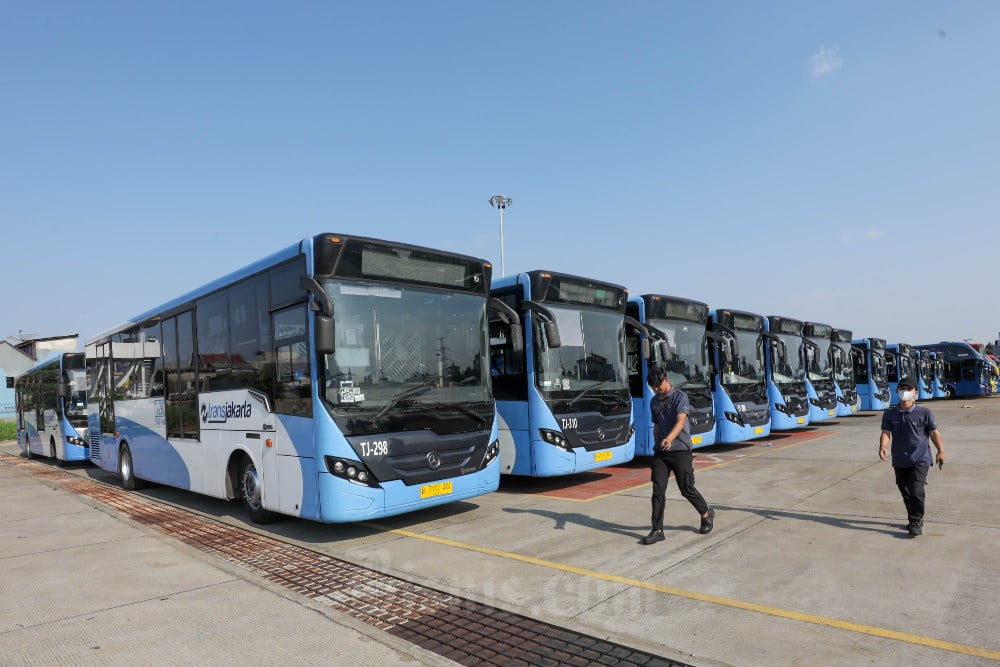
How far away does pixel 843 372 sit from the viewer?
851 inches

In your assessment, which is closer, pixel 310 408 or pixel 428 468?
pixel 310 408

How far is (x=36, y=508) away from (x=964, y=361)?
4390 cm

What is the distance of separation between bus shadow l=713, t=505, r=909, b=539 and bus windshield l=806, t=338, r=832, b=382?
473 inches

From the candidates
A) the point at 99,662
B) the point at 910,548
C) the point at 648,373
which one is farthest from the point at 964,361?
the point at 99,662

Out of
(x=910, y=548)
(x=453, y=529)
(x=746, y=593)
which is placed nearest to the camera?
(x=746, y=593)

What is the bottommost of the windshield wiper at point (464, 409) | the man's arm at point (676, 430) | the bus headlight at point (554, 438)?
the bus headlight at point (554, 438)

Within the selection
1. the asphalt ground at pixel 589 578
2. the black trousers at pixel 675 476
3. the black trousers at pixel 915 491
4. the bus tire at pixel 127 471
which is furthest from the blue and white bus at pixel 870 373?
the bus tire at pixel 127 471

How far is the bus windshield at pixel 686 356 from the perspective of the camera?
13.1m

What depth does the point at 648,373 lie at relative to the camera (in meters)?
12.4

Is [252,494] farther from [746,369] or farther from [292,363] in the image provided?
[746,369]

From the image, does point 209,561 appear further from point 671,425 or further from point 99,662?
point 671,425

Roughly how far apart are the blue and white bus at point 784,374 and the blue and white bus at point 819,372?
0.71m

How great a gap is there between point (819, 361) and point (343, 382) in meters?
16.9

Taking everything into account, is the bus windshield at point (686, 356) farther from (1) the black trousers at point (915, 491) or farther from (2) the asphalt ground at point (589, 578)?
(1) the black trousers at point (915, 491)
